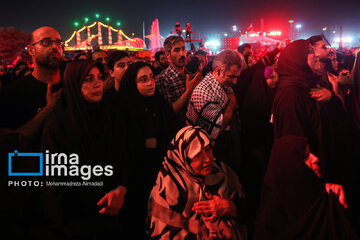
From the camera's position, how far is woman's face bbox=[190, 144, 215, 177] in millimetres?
2252

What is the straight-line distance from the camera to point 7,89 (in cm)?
261

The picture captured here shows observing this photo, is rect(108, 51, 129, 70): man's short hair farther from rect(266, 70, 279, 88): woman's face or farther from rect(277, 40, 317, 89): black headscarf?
rect(266, 70, 279, 88): woman's face

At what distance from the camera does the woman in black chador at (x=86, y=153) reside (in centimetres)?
229

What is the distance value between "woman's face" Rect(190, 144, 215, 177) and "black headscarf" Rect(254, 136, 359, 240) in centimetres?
60

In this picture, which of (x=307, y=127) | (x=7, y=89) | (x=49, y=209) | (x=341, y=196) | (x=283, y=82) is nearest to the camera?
(x=49, y=209)

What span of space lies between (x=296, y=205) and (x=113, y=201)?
1.49 metres

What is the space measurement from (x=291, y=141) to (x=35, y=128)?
2068mm

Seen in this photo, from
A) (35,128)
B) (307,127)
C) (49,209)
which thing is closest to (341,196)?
(307,127)

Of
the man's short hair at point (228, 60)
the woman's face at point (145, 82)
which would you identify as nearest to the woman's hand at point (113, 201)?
the woman's face at point (145, 82)

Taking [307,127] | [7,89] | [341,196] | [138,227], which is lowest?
[138,227]

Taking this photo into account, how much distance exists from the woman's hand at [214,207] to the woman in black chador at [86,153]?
736 millimetres

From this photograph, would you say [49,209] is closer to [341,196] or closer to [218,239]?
[218,239]

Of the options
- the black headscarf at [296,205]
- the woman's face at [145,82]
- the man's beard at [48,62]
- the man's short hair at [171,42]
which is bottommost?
the black headscarf at [296,205]

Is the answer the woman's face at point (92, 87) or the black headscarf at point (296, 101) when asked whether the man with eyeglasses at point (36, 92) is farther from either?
the black headscarf at point (296, 101)
